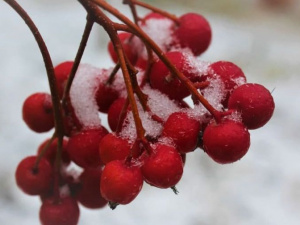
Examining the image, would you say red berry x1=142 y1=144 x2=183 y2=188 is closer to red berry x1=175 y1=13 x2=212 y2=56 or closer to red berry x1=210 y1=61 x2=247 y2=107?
red berry x1=210 y1=61 x2=247 y2=107

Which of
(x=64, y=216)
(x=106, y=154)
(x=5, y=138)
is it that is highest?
(x=106, y=154)

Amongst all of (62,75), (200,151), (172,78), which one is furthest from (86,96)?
(200,151)

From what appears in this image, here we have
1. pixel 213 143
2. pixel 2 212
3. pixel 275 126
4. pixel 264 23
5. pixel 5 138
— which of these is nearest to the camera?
pixel 213 143

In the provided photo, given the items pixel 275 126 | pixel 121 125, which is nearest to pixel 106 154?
pixel 121 125

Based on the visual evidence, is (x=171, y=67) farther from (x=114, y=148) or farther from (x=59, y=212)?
(x=59, y=212)

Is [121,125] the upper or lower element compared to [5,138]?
upper

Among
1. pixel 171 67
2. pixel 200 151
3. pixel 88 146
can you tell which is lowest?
pixel 200 151

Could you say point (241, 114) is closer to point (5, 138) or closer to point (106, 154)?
point (106, 154)
